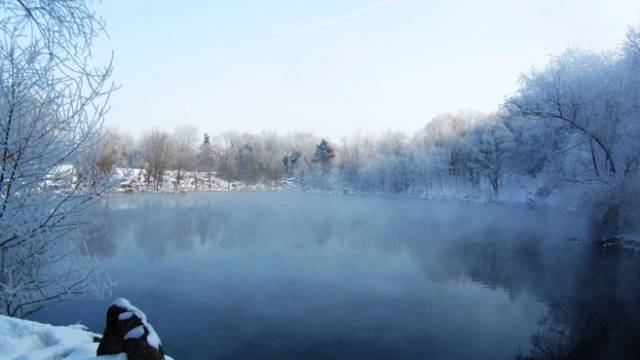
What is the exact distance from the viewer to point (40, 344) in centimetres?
450

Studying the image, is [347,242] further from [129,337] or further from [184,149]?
[184,149]

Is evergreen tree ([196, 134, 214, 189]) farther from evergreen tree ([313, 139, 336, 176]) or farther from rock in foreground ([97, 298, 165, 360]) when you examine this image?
rock in foreground ([97, 298, 165, 360])

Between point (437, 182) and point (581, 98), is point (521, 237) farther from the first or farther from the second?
point (437, 182)

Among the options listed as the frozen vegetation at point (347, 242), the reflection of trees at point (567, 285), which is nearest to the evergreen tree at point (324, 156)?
the frozen vegetation at point (347, 242)

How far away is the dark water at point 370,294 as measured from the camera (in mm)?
7816

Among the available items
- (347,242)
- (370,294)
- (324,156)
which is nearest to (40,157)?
(370,294)

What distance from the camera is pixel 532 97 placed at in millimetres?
18109

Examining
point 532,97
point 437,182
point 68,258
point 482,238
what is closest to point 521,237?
point 482,238

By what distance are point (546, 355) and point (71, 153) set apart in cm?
763

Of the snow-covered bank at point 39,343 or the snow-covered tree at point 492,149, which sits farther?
the snow-covered tree at point 492,149

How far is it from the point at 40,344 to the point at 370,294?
24.2ft

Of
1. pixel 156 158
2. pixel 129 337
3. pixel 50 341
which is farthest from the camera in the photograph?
pixel 156 158

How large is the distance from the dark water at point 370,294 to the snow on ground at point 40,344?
2752 millimetres

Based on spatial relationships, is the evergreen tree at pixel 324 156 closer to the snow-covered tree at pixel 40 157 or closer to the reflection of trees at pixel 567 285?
the reflection of trees at pixel 567 285
